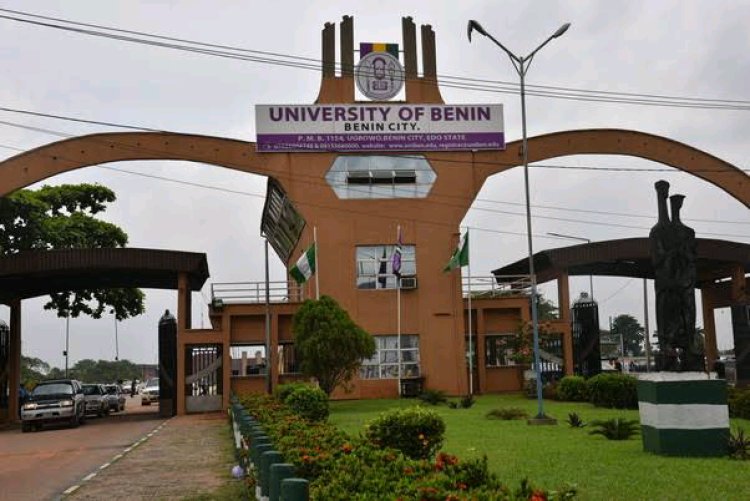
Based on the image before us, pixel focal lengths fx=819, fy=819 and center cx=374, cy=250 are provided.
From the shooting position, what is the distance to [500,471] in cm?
1170

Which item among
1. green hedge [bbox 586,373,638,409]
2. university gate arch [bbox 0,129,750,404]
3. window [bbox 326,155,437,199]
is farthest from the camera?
window [bbox 326,155,437,199]

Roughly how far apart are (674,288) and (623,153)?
81.7 ft

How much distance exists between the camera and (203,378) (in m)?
34.1

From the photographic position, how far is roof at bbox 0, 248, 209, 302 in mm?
31578

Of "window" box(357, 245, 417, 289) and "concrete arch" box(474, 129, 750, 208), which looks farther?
"concrete arch" box(474, 129, 750, 208)

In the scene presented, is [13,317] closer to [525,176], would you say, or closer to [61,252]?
[61,252]

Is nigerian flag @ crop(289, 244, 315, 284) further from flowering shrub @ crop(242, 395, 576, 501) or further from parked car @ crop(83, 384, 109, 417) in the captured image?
flowering shrub @ crop(242, 395, 576, 501)

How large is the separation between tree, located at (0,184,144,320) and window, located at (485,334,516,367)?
66.5ft

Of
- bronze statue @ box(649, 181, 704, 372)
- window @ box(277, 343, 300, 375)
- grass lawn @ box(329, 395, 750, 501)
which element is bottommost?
grass lawn @ box(329, 395, 750, 501)

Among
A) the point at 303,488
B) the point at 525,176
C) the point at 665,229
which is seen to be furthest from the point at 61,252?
the point at 303,488

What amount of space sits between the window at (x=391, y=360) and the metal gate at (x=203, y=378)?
6.03m

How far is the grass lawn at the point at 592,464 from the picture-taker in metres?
9.80

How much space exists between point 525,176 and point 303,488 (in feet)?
60.1

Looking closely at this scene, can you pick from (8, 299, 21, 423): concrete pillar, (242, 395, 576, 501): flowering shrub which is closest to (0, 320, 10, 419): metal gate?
(8, 299, 21, 423): concrete pillar
